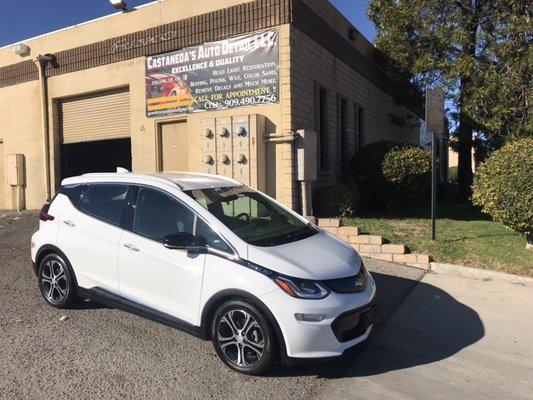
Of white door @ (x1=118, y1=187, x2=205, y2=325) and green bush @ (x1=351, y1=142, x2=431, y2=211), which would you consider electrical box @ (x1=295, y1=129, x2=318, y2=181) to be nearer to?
green bush @ (x1=351, y1=142, x2=431, y2=211)

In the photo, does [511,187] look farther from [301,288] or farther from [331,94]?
[331,94]

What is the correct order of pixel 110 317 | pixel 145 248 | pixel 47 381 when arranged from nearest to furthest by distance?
pixel 47 381 < pixel 145 248 < pixel 110 317

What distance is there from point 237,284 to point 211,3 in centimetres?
791

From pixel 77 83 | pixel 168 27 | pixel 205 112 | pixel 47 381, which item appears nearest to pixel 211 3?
pixel 168 27

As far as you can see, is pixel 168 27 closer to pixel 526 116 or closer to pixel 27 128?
pixel 27 128

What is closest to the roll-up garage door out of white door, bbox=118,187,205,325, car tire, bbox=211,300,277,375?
white door, bbox=118,187,205,325

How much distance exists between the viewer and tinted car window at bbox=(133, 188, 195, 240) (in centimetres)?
443

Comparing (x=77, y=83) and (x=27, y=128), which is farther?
(x=27, y=128)

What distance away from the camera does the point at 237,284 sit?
3.83 metres

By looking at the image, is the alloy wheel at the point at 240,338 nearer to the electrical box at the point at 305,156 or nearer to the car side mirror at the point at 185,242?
the car side mirror at the point at 185,242

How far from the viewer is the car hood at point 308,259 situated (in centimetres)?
382

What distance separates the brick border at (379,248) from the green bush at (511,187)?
1397mm

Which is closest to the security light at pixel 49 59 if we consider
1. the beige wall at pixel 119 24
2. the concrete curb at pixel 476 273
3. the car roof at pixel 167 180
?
the beige wall at pixel 119 24

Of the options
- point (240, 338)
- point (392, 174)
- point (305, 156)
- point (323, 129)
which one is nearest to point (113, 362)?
point (240, 338)
